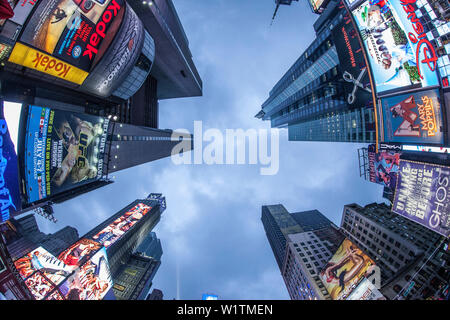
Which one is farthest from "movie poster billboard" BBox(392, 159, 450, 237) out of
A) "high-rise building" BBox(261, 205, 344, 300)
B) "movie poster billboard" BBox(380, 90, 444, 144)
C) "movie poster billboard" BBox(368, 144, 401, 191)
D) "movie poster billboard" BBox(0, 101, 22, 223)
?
"high-rise building" BBox(261, 205, 344, 300)

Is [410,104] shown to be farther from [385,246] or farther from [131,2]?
[385,246]

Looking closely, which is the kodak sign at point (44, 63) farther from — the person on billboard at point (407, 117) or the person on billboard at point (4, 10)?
the person on billboard at point (407, 117)

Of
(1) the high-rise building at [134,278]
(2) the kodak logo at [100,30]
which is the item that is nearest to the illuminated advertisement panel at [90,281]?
(2) the kodak logo at [100,30]

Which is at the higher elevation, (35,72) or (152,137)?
(35,72)

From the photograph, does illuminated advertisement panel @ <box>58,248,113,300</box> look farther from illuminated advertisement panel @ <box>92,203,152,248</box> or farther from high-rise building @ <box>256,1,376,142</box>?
high-rise building @ <box>256,1,376,142</box>

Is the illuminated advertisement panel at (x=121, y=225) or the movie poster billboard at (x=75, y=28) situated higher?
the movie poster billboard at (x=75, y=28)
